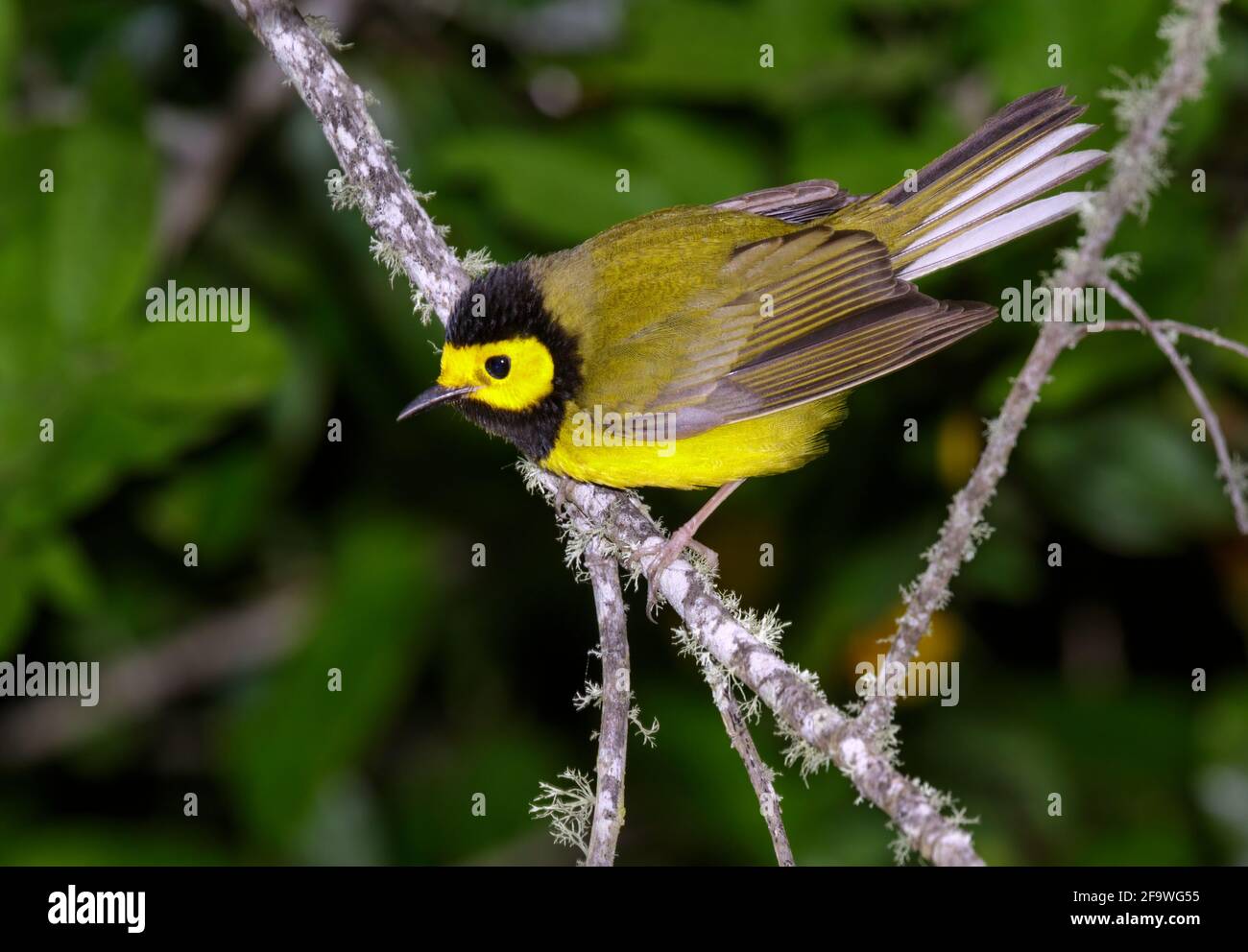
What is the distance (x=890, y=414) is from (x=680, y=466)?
2013mm

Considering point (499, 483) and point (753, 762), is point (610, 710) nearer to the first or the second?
point (753, 762)

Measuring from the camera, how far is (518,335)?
377 centimetres

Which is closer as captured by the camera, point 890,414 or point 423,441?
point 890,414

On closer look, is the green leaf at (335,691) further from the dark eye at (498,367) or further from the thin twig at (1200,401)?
the thin twig at (1200,401)

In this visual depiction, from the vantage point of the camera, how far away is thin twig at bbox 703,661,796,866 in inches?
106

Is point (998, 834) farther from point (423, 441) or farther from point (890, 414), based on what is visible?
point (423, 441)

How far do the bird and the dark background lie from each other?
598 mm

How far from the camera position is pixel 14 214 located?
4.67 meters

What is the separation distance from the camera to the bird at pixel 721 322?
12.2 ft

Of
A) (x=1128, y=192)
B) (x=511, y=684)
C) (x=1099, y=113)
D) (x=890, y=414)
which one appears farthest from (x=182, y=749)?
(x=1128, y=192)

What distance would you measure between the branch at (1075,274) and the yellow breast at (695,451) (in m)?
1.18

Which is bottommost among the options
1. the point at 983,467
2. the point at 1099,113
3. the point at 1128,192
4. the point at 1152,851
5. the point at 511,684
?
the point at 1152,851

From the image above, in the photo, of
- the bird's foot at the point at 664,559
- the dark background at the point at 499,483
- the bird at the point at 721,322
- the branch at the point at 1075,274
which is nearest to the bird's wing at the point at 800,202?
the dark background at the point at 499,483

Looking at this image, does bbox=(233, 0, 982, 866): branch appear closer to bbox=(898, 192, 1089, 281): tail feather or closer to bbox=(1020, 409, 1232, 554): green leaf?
bbox=(898, 192, 1089, 281): tail feather
